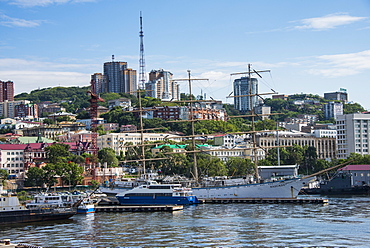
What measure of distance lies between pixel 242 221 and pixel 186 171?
58.0 meters

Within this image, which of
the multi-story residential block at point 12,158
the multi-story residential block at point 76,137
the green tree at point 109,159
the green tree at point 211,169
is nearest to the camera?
the green tree at point 211,169

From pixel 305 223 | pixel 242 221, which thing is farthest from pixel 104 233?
pixel 305 223

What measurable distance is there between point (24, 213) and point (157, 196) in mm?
19679

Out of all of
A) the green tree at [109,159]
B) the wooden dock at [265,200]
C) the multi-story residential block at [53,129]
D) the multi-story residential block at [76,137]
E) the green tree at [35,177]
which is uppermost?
the multi-story residential block at [53,129]

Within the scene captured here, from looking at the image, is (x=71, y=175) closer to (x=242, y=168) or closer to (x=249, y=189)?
(x=242, y=168)

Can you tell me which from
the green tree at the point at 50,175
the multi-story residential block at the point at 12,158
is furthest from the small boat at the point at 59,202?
the multi-story residential block at the point at 12,158

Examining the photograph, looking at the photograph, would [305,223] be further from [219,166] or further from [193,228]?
[219,166]

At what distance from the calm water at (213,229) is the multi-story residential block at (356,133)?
6897cm

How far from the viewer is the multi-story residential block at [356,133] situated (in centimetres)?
13238

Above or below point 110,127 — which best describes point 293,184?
below

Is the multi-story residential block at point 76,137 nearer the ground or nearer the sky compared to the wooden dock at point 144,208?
nearer the sky

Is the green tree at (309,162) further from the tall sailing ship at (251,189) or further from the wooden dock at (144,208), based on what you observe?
the wooden dock at (144,208)

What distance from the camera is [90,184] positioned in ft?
351

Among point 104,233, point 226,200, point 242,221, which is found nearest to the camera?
point 104,233
